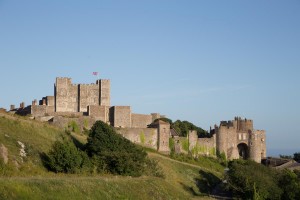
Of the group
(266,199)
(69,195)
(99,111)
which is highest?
(99,111)

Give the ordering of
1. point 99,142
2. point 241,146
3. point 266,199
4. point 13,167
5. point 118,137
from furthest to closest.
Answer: point 241,146 → point 266,199 → point 118,137 → point 99,142 → point 13,167

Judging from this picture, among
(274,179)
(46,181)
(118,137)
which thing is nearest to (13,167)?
(46,181)

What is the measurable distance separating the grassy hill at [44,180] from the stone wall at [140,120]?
36.4 ft

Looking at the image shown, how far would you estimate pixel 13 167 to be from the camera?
28.0 m

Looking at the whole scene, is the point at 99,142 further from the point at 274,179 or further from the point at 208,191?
the point at 274,179

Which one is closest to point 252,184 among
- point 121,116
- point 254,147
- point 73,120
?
point 121,116

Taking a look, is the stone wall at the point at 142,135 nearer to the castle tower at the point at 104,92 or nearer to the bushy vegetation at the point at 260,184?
the castle tower at the point at 104,92

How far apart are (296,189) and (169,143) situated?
605 inches

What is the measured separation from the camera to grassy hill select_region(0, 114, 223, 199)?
22.3 metres

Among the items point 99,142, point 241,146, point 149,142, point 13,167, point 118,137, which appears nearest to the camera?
point 13,167

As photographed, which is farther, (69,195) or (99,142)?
(99,142)

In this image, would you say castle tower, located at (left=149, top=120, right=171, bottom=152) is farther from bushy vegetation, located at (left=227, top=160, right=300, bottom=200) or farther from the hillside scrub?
the hillside scrub

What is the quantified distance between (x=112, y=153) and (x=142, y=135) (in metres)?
19.7

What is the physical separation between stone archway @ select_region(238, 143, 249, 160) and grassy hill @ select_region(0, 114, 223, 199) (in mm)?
21720
